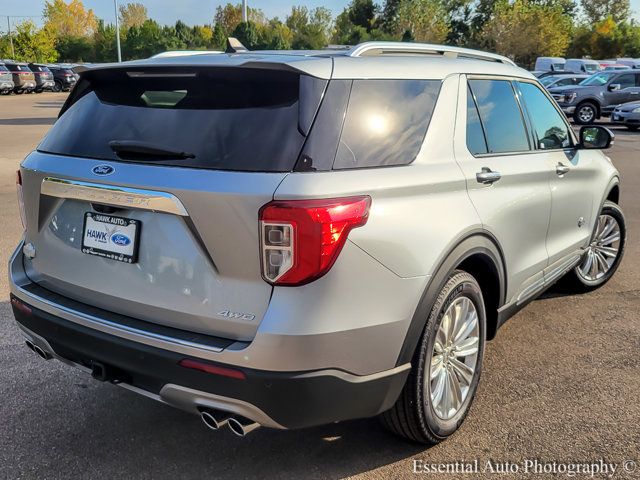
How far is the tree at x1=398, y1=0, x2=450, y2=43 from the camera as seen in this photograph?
71188 mm

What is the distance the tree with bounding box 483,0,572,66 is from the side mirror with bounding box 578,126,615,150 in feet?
201

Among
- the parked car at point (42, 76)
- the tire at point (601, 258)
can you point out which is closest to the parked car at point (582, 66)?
the parked car at point (42, 76)

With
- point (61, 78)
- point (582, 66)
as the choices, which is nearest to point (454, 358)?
point (582, 66)

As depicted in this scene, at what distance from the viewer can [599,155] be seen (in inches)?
191

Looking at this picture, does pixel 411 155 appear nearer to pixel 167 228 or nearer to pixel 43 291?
pixel 167 228

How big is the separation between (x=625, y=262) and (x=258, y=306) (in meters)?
4.93

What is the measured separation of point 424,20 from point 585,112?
177 ft

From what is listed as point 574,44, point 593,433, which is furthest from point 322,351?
point 574,44

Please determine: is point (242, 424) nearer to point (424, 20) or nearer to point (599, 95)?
point (599, 95)

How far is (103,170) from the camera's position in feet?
8.44

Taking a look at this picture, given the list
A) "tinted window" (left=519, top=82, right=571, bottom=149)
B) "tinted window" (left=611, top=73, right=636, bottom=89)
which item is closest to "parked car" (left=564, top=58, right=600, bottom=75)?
"tinted window" (left=611, top=73, right=636, bottom=89)

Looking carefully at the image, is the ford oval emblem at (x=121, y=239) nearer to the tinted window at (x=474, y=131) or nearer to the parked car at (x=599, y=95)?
the tinted window at (x=474, y=131)

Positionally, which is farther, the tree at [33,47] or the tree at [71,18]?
the tree at [71,18]

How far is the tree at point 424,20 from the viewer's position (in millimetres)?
71188
